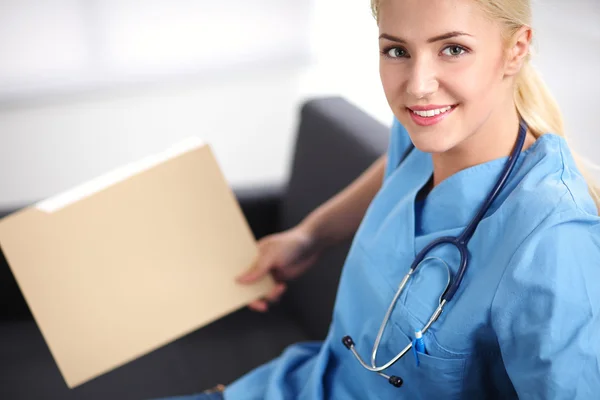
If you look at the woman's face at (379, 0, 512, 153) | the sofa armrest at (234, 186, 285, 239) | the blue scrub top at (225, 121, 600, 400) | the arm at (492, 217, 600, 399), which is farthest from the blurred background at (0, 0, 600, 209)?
the arm at (492, 217, 600, 399)

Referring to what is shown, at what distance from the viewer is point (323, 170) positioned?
64.1 inches

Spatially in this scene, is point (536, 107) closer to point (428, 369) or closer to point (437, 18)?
point (437, 18)

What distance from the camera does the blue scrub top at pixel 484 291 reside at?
0.88 meters

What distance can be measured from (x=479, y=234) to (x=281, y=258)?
1.73ft

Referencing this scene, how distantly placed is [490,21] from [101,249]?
775 millimetres

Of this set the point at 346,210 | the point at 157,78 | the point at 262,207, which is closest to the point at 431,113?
the point at 346,210

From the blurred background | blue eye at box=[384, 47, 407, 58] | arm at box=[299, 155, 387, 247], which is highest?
the blurred background

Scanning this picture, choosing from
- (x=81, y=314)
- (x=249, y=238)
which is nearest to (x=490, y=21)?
(x=249, y=238)

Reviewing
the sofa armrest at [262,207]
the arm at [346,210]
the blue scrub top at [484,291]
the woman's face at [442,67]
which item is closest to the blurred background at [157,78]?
the sofa armrest at [262,207]

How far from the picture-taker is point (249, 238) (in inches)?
58.4

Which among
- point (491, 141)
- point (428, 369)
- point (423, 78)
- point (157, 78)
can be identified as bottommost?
point (428, 369)

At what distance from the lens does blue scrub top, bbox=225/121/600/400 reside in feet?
2.89

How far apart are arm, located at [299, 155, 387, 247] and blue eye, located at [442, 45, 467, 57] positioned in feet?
1.48

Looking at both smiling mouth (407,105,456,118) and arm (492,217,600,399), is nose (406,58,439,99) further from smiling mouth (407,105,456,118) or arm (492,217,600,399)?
arm (492,217,600,399)
